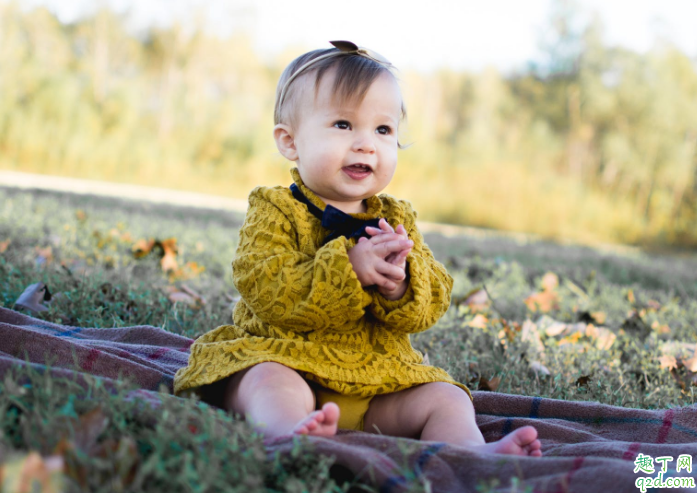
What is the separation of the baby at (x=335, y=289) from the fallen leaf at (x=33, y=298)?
98cm

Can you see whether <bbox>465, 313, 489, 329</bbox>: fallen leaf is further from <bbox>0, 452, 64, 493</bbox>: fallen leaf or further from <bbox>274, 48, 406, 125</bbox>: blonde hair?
<bbox>0, 452, 64, 493</bbox>: fallen leaf

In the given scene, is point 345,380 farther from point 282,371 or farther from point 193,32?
point 193,32

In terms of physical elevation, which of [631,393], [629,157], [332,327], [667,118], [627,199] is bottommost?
[631,393]

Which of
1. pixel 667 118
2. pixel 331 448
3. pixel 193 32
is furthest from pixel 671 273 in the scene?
pixel 193 32

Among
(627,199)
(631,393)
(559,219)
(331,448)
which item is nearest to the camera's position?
(331,448)

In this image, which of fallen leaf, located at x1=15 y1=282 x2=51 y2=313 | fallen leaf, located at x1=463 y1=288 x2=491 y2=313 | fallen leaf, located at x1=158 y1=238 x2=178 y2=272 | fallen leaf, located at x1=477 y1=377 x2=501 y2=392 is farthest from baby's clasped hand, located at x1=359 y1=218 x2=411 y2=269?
fallen leaf, located at x1=158 y1=238 x2=178 y2=272

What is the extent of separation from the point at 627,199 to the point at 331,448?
721 inches

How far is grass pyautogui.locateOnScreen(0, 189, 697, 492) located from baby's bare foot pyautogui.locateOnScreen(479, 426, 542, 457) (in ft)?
1.09

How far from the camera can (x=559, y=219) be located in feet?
54.0

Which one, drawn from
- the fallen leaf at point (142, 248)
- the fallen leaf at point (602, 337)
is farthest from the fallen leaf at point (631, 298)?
the fallen leaf at point (142, 248)

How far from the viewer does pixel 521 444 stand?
1.42 metres

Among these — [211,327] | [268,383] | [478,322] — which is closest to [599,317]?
[478,322]

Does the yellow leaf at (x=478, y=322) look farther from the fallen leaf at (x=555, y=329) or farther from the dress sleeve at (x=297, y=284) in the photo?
the dress sleeve at (x=297, y=284)

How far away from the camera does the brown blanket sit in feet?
4.11
